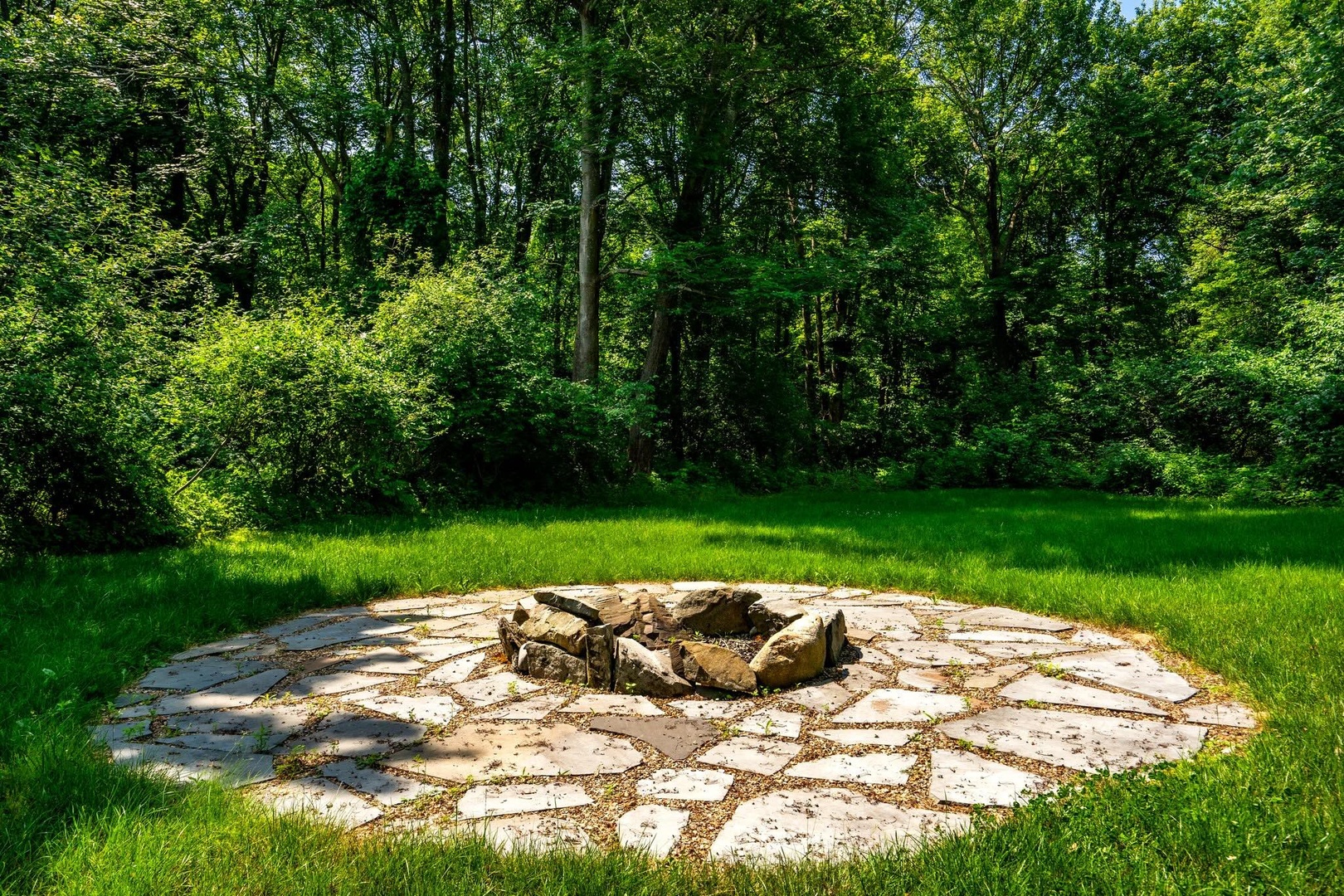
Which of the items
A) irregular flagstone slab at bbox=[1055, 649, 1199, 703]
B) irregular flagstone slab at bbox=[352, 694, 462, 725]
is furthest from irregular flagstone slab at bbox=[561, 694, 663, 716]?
irregular flagstone slab at bbox=[1055, 649, 1199, 703]

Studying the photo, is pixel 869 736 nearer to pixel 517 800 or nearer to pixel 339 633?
pixel 517 800

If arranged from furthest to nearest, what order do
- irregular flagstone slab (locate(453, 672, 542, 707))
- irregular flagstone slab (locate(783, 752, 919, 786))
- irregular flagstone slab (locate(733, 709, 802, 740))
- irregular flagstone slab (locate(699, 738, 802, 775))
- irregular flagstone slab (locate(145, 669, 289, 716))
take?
irregular flagstone slab (locate(453, 672, 542, 707)) < irregular flagstone slab (locate(145, 669, 289, 716)) < irregular flagstone slab (locate(733, 709, 802, 740)) < irregular flagstone slab (locate(699, 738, 802, 775)) < irregular flagstone slab (locate(783, 752, 919, 786))

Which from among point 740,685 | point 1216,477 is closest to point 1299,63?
point 1216,477

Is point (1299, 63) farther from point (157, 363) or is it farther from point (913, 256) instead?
point (157, 363)

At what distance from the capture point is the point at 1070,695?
313 cm

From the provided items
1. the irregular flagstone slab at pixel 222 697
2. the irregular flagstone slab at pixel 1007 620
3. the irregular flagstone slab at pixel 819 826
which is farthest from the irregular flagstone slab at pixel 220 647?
the irregular flagstone slab at pixel 1007 620

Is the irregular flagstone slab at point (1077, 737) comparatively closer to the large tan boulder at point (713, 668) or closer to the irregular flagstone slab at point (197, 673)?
the large tan boulder at point (713, 668)

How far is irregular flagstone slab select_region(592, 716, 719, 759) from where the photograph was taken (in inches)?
104

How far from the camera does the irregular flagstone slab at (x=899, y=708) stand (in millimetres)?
2891

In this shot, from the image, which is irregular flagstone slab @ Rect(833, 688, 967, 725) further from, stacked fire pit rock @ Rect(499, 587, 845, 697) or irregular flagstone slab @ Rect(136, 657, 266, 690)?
irregular flagstone slab @ Rect(136, 657, 266, 690)

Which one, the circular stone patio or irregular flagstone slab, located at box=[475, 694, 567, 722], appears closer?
the circular stone patio

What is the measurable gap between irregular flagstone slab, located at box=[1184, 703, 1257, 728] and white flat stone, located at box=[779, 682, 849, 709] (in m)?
1.32

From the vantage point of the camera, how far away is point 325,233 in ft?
72.0

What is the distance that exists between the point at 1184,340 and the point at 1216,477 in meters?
10.6
